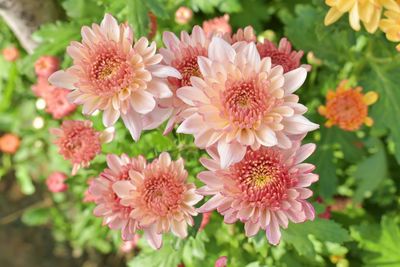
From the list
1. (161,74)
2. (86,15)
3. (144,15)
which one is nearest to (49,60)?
(86,15)

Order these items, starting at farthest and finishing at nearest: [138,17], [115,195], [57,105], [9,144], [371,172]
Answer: [9,144], [371,172], [57,105], [138,17], [115,195]

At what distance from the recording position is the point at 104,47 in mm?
1258

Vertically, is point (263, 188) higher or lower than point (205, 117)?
lower

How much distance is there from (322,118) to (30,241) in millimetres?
1976

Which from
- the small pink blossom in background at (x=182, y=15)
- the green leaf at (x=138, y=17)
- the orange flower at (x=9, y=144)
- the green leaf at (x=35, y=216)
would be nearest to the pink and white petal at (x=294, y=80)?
the green leaf at (x=138, y=17)

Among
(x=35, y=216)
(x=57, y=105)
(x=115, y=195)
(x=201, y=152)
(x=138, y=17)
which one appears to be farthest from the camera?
(x=35, y=216)

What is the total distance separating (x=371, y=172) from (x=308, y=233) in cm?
74

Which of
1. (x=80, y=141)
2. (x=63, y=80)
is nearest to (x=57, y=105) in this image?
(x=80, y=141)

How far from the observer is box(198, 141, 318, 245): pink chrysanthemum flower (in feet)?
3.98

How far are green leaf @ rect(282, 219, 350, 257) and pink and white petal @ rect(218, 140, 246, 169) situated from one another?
516mm

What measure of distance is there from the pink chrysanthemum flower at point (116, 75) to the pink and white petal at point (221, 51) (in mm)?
93

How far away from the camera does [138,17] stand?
166 centimetres

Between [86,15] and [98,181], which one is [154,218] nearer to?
[98,181]

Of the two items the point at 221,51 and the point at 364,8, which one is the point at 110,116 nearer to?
the point at 221,51
